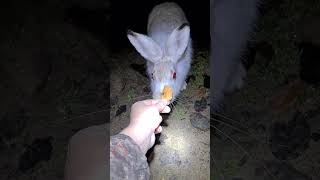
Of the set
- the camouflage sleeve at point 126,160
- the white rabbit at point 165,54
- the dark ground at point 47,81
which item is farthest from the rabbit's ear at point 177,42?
the camouflage sleeve at point 126,160

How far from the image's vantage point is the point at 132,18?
3775mm

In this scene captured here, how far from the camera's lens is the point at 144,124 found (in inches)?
65.2

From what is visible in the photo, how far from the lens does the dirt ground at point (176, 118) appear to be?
3.17m

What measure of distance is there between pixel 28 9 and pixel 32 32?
0.70 feet

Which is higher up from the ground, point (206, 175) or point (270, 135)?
point (270, 135)

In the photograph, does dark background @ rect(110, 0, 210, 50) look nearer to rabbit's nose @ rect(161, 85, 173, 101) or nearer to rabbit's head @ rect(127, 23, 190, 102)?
rabbit's head @ rect(127, 23, 190, 102)

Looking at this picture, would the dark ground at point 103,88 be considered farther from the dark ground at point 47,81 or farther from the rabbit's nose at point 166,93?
the rabbit's nose at point 166,93

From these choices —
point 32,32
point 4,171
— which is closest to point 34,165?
point 4,171

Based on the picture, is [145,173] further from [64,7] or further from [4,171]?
[64,7]

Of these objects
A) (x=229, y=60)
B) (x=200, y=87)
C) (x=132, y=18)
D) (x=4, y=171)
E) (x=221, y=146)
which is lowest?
(x=4, y=171)

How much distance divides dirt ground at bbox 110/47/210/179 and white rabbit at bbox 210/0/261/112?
0.16m

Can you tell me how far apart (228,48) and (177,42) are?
0.64 meters

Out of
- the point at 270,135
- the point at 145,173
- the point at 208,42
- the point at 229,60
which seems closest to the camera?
the point at 145,173

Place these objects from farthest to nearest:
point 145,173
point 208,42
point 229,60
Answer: point 208,42
point 229,60
point 145,173
